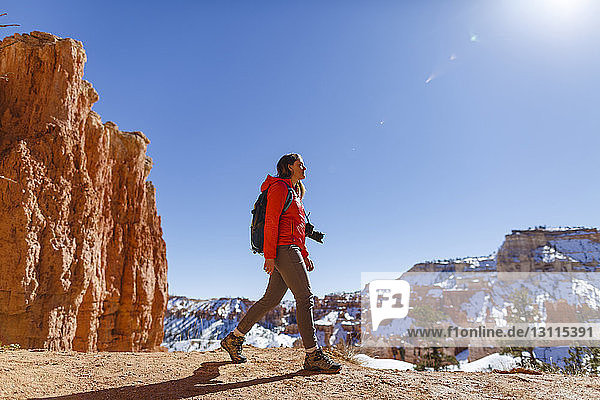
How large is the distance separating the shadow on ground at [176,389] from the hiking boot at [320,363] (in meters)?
0.06

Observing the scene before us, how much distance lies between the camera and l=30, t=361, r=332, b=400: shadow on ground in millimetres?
2705

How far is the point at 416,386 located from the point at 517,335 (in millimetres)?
30311

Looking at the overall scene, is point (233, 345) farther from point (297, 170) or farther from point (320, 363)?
point (297, 170)

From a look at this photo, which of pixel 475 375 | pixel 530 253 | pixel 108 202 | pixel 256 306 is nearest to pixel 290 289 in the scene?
pixel 256 306

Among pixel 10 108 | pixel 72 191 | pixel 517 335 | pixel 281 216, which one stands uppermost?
pixel 10 108

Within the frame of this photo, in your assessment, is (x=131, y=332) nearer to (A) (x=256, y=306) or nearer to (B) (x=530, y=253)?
(A) (x=256, y=306)

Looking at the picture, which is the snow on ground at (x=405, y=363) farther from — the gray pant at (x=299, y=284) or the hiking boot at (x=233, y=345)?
the hiking boot at (x=233, y=345)

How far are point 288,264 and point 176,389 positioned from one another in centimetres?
131

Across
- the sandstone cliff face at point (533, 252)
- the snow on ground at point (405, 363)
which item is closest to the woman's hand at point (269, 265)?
the snow on ground at point (405, 363)

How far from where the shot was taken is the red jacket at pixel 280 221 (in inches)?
131

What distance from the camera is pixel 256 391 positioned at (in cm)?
276

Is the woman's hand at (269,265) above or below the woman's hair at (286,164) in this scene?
below

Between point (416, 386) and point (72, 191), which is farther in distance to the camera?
point (72, 191)
